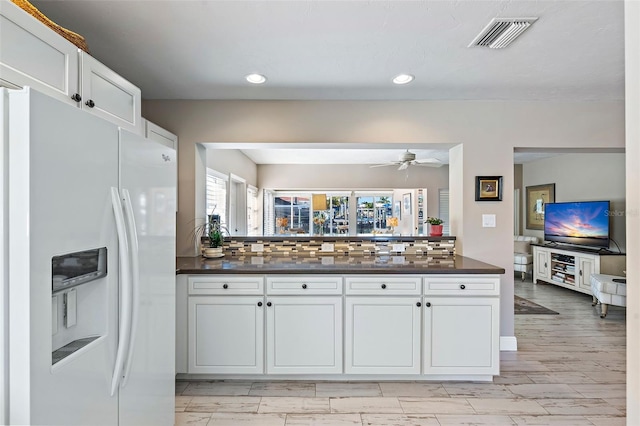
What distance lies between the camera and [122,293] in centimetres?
132

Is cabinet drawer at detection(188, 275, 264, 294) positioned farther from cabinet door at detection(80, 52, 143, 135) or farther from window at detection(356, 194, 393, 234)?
window at detection(356, 194, 393, 234)

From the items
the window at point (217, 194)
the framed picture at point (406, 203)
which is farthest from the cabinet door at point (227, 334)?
the framed picture at point (406, 203)

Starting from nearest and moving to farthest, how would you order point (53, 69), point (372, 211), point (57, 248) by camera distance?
1. point (57, 248)
2. point (53, 69)
3. point (372, 211)

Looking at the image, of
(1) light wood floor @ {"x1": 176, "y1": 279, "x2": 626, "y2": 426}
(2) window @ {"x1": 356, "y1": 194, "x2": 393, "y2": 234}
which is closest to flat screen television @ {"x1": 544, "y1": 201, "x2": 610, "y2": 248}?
(1) light wood floor @ {"x1": 176, "y1": 279, "x2": 626, "y2": 426}

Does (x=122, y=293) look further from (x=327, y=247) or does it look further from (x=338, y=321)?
(x=327, y=247)

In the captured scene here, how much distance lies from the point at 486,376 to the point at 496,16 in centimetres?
242

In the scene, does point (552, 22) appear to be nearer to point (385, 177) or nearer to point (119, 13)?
point (119, 13)

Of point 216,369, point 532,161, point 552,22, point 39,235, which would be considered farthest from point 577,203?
point 39,235

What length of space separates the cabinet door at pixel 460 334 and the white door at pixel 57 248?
2.00 m

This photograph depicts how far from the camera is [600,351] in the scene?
124 inches

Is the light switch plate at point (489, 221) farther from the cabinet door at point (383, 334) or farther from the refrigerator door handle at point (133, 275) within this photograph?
the refrigerator door handle at point (133, 275)

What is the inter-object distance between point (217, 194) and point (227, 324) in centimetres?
261

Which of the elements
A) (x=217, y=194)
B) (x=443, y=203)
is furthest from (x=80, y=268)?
(x=443, y=203)

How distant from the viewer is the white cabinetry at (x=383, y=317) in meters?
2.47
